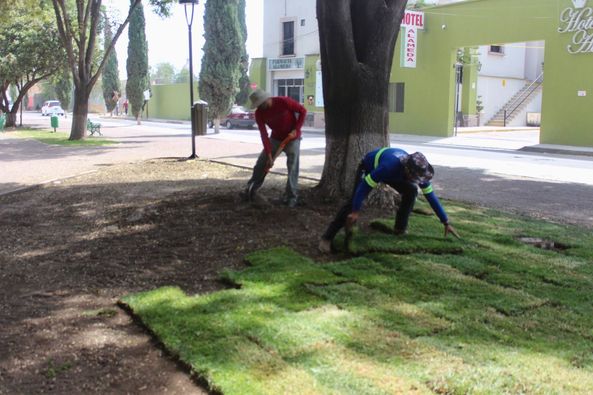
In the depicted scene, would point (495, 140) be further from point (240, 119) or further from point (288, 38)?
point (288, 38)

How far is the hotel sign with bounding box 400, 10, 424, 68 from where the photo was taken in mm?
28031

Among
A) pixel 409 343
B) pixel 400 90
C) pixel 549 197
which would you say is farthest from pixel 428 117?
pixel 409 343

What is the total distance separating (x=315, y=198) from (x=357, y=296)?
3285 mm

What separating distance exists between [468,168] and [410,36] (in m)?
14.7

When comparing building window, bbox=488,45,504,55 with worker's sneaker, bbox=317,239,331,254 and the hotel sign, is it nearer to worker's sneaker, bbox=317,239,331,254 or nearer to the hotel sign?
the hotel sign

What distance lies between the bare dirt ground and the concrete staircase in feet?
94.2

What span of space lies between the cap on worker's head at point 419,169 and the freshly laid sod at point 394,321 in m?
0.73

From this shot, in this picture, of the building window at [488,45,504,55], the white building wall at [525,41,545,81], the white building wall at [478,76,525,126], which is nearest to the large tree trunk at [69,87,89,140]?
the white building wall at [478,76,525,126]

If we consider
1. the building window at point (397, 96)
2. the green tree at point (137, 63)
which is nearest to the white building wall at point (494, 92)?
the building window at point (397, 96)

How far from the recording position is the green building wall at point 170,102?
50.6m

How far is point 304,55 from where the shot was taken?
134ft

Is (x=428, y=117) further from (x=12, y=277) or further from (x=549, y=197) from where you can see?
(x=12, y=277)

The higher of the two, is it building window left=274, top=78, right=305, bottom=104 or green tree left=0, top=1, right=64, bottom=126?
green tree left=0, top=1, right=64, bottom=126

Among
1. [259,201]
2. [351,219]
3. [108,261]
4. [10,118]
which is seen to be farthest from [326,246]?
[10,118]
